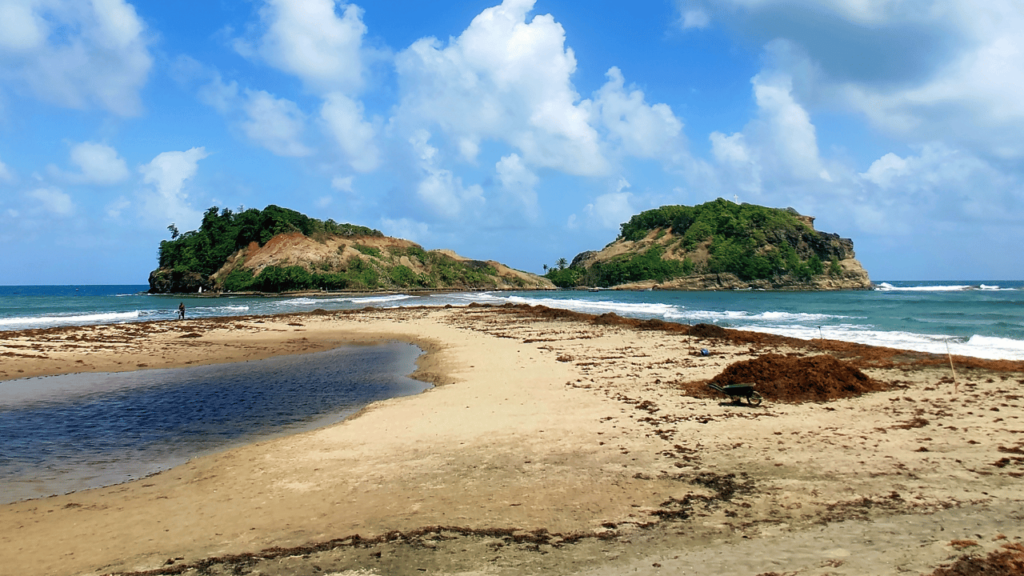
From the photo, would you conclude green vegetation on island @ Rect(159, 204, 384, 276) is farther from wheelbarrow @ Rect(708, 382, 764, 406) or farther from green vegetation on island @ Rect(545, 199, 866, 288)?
wheelbarrow @ Rect(708, 382, 764, 406)

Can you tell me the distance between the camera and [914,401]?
10.4m

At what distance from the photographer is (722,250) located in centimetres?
13412

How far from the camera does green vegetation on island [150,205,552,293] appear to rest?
9912 centimetres

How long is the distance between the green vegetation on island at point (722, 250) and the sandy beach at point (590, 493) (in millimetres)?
126530

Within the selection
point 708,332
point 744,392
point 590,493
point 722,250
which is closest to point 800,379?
point 744,392

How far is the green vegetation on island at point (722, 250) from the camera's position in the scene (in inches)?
5039

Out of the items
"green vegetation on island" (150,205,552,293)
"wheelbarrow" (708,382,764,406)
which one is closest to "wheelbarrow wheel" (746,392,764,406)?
"wheelbarrow" (708,382,764,406)

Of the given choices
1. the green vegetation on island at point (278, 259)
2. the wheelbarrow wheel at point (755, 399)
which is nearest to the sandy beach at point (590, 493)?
the wheelbarrow wheel at point (755, 399)

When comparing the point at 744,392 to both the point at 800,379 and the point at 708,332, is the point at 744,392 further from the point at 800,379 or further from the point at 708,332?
the point at 708,332

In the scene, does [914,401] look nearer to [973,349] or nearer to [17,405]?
Answer: [973,349]

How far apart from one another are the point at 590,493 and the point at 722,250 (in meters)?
139

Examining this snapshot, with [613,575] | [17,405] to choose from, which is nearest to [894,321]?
[613,575]

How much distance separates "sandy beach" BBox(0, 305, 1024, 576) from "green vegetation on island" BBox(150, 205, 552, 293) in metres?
95.1

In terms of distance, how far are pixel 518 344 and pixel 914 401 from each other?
1378cm
